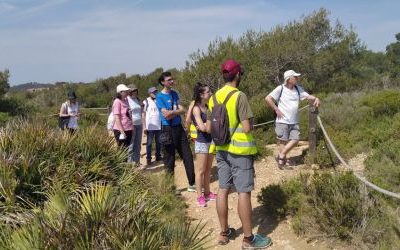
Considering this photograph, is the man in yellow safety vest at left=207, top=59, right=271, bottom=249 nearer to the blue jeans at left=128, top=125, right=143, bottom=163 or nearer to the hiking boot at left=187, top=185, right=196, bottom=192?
the hiking boot at left=187, top=185, right=196, bottom=192

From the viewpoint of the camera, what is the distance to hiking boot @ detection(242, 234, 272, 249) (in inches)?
193

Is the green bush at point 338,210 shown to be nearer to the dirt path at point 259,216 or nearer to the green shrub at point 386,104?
the dirt path at point 259,216

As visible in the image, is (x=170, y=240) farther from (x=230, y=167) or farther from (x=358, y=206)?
(x=358, y=206)

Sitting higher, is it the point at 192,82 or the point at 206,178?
the point at 192,82

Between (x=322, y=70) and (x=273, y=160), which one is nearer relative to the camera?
(x=273, y=160)

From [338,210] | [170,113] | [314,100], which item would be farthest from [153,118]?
[338,210]

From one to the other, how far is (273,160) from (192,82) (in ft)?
34.1

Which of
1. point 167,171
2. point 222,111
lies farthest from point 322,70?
point 222,111

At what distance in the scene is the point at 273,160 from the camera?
8469 mm

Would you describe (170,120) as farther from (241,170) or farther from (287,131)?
(241,170)

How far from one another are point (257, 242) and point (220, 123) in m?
1.35

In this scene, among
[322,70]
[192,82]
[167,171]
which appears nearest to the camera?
[167,171]

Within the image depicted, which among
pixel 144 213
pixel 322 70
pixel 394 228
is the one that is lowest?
pixel 394 228

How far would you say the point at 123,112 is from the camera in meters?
7.96
